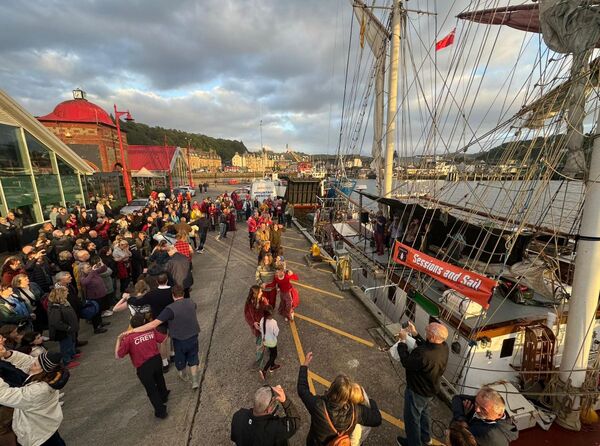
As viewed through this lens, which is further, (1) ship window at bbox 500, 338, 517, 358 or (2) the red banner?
(1) ship window at bbox 500, 338, 517, 358

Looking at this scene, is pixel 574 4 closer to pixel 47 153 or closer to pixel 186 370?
pixel 186 370

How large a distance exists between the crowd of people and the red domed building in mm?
25983

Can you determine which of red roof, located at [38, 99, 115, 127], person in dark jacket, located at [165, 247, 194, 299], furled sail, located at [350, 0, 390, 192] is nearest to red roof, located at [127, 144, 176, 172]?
red roof, located at [38, 99, 115, 127]

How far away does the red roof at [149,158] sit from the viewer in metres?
34.6

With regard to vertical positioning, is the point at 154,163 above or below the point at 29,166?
below

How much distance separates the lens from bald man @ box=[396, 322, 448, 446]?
3.05m

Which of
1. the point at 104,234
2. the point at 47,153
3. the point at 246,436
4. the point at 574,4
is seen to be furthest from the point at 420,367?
the point at 47,153

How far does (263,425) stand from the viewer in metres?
2.30

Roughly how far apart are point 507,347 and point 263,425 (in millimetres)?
4959

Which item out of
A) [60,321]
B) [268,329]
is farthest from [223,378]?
[60,321]

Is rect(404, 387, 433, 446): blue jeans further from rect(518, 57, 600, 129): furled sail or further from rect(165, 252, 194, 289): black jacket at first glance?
rect(165, 252, 194, 289): black jacket

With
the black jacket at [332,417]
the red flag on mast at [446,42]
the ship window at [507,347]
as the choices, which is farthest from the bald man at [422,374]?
the red flag on mast at [446,42]

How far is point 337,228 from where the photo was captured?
43.7ft

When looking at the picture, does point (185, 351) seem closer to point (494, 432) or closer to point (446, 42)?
point (494, 432)
